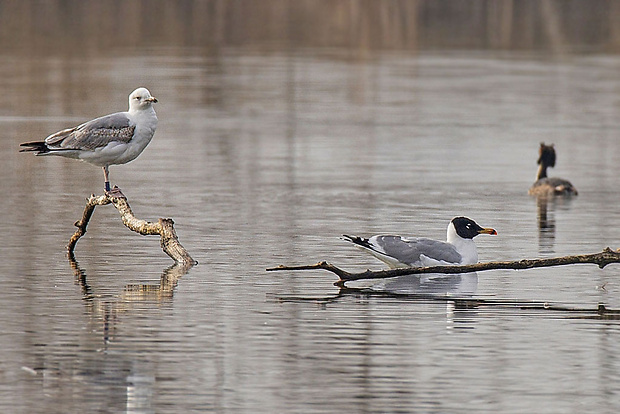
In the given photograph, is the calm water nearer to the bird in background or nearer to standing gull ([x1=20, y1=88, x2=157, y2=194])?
the bird in background

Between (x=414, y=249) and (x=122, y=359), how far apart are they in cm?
462

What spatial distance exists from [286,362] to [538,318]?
2741 mm

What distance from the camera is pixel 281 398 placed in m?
9.78

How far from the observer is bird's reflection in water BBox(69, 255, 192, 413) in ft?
32.0

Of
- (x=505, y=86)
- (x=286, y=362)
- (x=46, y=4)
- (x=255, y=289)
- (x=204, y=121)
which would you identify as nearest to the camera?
(x=286, y=362)

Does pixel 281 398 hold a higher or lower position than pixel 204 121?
lower

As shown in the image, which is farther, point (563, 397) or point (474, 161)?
point (474, 161)

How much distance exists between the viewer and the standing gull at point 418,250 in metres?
14.6

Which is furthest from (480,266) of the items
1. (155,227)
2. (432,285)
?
(155,227)

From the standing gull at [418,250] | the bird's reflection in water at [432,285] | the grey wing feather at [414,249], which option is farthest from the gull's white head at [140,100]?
the bird's reflection in water at [432,285]

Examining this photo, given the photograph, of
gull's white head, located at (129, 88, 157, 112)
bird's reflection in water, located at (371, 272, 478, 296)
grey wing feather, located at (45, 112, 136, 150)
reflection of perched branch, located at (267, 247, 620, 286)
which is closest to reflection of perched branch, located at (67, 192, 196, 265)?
grey wing feather, located at (45, 112, 136, 150)

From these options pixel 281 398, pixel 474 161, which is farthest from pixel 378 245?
pixel 474 161

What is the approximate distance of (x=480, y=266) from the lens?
13.4m

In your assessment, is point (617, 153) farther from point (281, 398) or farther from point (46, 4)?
point (46, 4)
